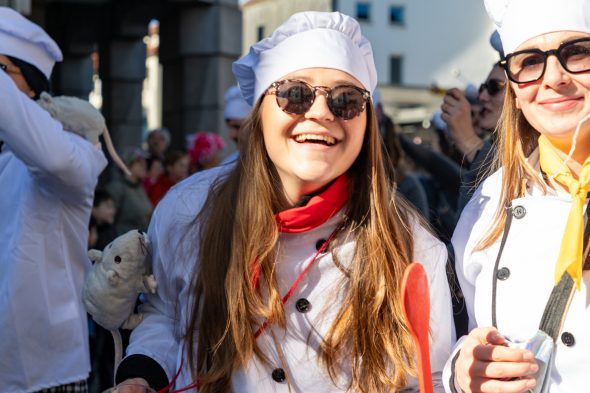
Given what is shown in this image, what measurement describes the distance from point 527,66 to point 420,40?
171 feet

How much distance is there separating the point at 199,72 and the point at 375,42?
4286 cm

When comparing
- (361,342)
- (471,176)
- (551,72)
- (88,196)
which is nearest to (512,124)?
(551,72)

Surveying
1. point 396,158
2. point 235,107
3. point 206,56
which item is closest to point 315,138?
point 396,158

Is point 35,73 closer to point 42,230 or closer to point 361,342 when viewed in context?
point 42,230

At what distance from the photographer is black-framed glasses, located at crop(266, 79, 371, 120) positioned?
9.05 ft

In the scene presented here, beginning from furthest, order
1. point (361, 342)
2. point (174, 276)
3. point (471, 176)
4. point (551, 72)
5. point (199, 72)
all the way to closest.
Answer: point (199, 72) → point (471, 176) → point (174, 276) → point (361, 342) → point (551, 72)

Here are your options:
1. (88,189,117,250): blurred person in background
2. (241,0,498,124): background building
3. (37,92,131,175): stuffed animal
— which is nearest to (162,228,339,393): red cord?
(37,92,131,175): stuffed animal

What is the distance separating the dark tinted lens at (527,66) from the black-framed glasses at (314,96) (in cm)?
44

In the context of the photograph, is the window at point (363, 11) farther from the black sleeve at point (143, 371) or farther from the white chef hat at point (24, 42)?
the black sleeve at point (143, 371)

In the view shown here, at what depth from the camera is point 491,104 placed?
4.38 m

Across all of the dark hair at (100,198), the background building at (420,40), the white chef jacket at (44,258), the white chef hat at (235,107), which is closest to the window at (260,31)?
the background building at (420,40)

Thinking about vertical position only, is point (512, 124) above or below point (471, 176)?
above

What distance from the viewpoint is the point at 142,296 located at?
10.1 ft

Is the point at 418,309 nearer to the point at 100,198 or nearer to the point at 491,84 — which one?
the point at 491,84
